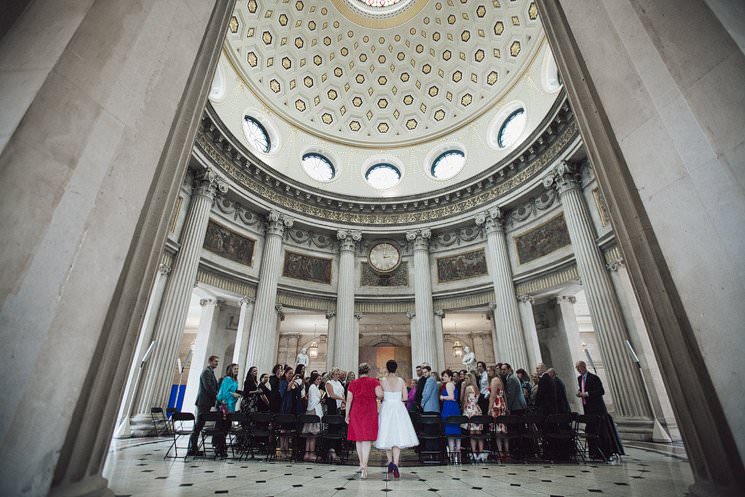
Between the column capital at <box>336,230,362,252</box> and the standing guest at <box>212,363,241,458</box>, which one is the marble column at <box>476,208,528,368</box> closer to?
the column capital at <box>336,230,362,252</box>

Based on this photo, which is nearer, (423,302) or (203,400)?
(203,400)

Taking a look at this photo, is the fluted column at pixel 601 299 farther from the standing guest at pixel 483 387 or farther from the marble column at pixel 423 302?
the marble column at pixel 423 302

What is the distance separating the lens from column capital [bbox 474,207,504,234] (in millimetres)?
13039

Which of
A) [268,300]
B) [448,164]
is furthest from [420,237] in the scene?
[268,300]

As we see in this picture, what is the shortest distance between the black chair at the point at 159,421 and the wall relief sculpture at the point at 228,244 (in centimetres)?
521

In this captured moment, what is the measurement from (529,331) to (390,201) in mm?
8062

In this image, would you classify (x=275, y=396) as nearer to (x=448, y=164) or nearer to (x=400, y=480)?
(x=400, y=480)

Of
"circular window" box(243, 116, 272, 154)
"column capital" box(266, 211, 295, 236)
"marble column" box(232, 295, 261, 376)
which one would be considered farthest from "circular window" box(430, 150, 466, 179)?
"marble column" box(232, 295, 261, 376)

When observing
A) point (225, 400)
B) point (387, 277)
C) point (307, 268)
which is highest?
point (307, 268)

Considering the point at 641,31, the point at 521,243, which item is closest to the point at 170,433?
the point at 641,31

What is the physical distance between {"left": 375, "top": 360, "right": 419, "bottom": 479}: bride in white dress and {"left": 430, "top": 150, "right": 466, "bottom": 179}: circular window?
13080 mm

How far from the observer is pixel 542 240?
11727 millimetres

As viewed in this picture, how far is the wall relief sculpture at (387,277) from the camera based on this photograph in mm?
14578

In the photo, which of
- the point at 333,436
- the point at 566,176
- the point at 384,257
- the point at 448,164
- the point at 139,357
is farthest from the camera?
the point at 448,164
